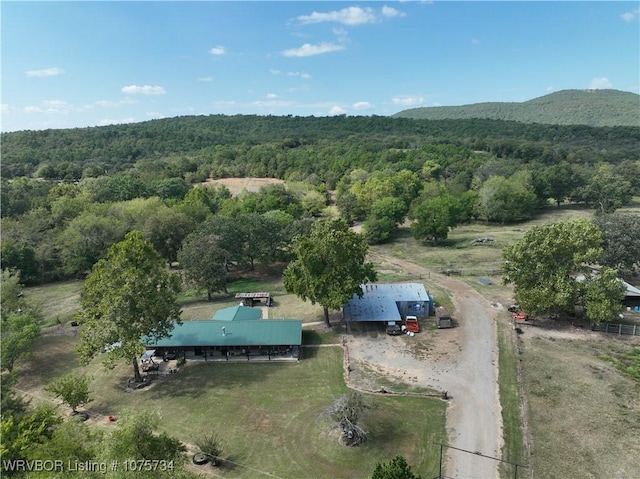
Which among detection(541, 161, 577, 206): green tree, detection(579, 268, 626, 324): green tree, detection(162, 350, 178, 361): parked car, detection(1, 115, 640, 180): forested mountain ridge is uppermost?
detection(1, 115, 640, 180): forested mountain ridge

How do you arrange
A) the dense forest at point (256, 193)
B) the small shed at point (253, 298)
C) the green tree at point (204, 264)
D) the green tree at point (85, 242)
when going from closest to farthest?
the small shed at point (253, 298) → the green tree at point (204, 264) → the green tree at point (85, 242) → the dense forest at point (256, 193)

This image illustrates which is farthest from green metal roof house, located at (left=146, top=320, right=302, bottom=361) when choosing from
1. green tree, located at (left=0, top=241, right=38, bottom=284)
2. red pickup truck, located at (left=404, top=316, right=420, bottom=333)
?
green tree, located at (left=0, top=241, right=38, bottom=284)

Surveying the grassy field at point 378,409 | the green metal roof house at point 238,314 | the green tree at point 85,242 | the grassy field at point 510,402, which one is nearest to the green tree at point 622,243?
the grassy field at point 378,409

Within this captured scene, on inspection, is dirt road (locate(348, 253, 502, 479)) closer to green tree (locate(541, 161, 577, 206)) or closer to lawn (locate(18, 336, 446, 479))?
lawn (locate(18, 336, 446, 479))

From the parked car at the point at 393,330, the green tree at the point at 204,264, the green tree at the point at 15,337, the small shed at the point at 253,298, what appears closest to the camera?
the green tree at the point at 15,337

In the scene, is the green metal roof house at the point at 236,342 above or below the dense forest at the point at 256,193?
below

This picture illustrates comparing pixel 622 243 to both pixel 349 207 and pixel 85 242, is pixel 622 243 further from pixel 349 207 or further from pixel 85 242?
pixel 85 242

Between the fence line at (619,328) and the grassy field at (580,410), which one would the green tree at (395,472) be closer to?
the grassy field at (580,410)
